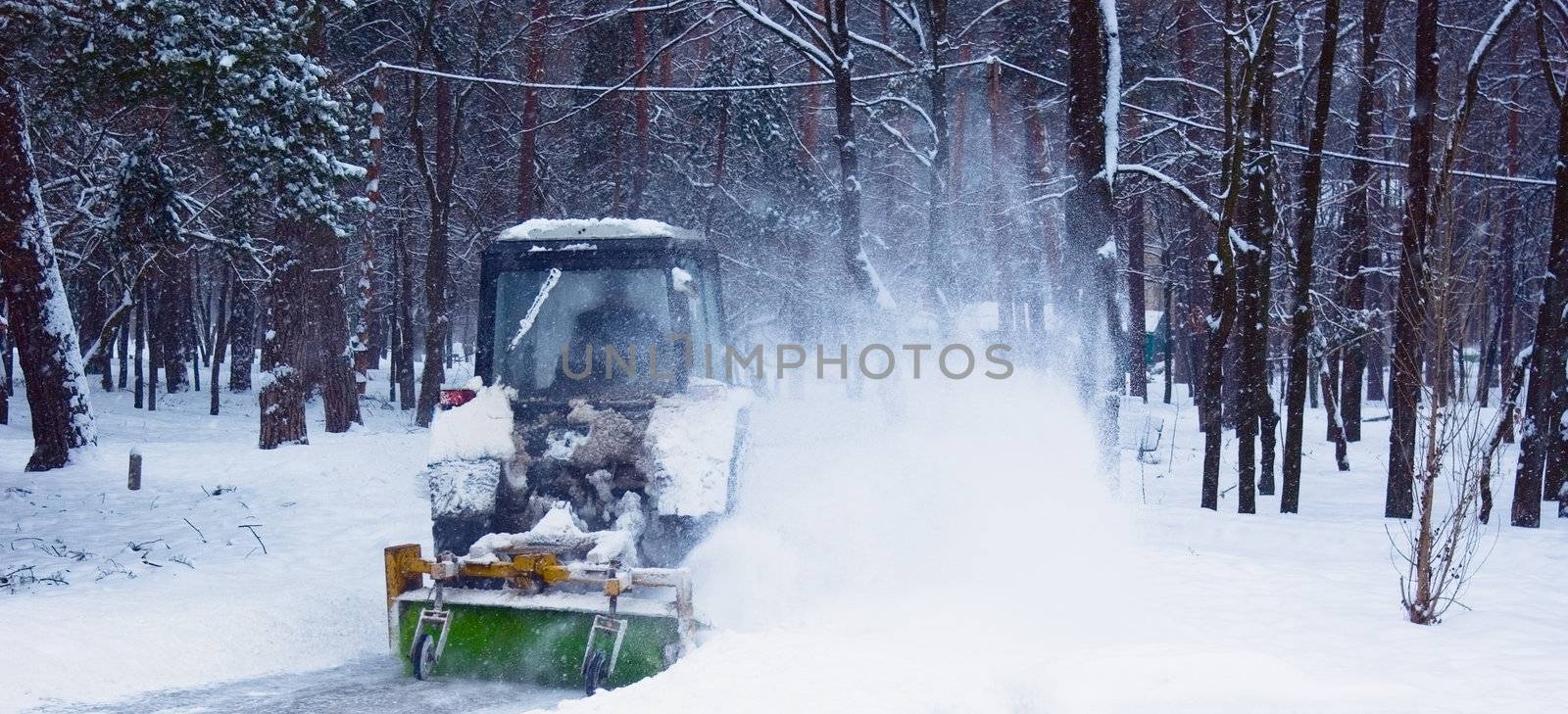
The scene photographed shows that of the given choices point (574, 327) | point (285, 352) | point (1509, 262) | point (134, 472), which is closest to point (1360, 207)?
point (1509, 262)

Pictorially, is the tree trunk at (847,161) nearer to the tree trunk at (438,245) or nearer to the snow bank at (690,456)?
the snow bank at (690,456)

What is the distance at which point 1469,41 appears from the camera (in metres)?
22.6

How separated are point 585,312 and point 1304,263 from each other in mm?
9016

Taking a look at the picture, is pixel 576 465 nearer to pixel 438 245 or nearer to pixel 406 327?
pixel 438 245

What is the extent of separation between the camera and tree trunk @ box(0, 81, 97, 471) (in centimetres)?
1394

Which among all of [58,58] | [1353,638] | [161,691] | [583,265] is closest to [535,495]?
[583,265]

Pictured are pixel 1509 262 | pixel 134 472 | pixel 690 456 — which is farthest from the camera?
pixel 1509 262

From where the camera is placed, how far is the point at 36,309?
570 inches

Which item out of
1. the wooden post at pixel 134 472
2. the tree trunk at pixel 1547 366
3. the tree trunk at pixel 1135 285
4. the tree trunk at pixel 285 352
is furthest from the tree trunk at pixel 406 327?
the tree trunk at pixel 1547 366

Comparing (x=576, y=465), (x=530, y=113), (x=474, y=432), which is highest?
(x=530, y=113)

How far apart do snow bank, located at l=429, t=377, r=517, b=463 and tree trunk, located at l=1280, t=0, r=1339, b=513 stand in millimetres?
9439

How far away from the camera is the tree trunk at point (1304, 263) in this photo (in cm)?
1252

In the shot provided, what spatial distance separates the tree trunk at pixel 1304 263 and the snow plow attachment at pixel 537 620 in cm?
940

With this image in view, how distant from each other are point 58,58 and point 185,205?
683 centimetres
